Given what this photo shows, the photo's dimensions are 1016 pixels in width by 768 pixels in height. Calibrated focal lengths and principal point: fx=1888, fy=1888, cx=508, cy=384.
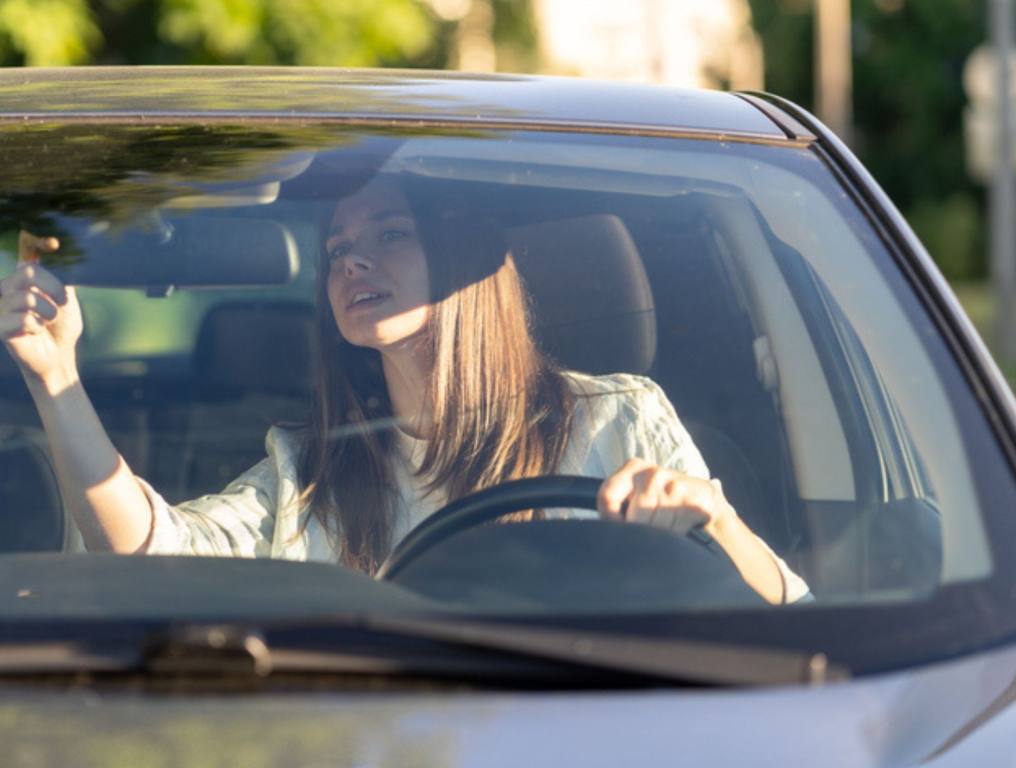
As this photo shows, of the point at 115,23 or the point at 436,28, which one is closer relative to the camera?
the point at 115,23

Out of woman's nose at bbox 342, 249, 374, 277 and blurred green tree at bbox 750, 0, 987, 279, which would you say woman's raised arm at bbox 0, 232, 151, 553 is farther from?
blurred green tree at bbox 750, 0, 987, 279

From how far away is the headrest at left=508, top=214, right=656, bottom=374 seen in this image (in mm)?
2355

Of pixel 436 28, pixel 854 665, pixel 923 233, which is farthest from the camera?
pixel 923 233

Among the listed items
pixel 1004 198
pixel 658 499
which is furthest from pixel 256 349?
pixel 1004 198

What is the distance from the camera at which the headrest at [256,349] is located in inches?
105

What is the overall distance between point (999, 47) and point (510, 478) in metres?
12.6

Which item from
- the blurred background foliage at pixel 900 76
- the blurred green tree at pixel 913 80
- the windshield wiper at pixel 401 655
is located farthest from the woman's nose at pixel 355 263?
the blurred green tree at pixel 913 80

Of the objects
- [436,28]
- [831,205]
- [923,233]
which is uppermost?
[831,205]

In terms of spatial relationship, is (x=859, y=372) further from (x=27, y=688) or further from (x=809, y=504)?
(x=27, y=688)

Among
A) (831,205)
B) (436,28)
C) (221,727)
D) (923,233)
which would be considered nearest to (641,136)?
(831,205)

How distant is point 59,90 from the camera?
2.45 meters

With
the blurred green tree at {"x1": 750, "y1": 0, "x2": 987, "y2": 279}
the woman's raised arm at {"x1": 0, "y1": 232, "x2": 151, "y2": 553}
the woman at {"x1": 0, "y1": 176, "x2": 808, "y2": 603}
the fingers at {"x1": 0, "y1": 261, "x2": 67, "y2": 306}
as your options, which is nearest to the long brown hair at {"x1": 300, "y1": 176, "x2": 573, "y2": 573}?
the woman at {"x1": 0, "y1": 176, "x2": 808, "y2": 603}

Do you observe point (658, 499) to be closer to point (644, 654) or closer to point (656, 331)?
point (656, 331)

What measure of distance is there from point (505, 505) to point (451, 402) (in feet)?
0.90
